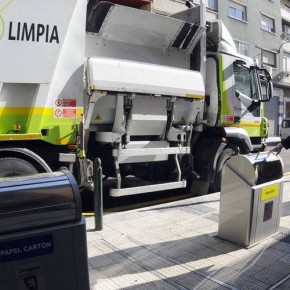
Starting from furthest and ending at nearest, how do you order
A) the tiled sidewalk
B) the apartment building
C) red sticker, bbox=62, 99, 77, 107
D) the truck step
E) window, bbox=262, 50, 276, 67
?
window, bbox=262, 50, 276, 67 → the apartment building → the truck step → red sticker, bbox=62, 99, 77, 107 → the tiled sidewalk

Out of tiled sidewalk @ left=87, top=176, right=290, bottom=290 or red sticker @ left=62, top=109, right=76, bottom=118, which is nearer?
tiled sidewalk @ left=87, top=176, right=290, bottom=290

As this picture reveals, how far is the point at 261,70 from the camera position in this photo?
27.3ft

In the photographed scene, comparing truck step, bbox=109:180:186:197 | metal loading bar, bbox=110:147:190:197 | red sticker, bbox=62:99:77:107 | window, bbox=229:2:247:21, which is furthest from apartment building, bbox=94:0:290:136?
red sticker, bbox=62:99:77:107

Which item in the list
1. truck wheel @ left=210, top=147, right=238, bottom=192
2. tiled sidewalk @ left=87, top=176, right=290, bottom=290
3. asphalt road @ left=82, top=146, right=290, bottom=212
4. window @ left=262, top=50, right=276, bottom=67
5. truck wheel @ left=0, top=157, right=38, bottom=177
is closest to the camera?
tiled sidewalk @ left=87, top=176, right=290, bottom=290

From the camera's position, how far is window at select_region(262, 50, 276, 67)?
2943cm

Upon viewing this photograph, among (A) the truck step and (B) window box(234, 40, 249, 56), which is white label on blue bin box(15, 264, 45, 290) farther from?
(B) window box(234, 40, 249, 56)

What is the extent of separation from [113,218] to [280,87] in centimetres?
2847

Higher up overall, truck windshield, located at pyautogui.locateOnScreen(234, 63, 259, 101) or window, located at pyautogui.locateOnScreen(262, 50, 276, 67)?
window, located at pyautogui.locateOnScreen(262, 50, 276, 67)

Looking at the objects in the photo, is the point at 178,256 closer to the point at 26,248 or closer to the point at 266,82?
the point at 26,248

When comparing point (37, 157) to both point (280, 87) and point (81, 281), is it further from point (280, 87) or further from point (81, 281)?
point (280, 87)

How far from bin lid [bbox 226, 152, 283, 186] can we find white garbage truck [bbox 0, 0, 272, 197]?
7.43 ft

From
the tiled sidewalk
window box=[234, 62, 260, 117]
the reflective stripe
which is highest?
window box=[234, 62, 260, 117]

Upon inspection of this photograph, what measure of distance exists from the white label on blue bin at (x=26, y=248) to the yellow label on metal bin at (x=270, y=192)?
270 centimetres

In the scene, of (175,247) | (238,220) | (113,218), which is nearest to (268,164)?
(238,220)
